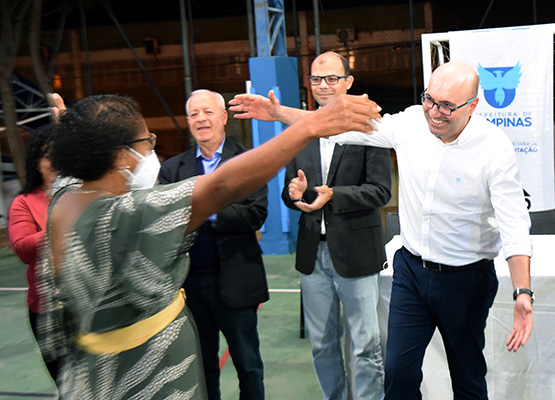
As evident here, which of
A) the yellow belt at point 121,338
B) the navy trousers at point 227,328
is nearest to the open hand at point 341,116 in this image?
the yellow belt at point 121,338

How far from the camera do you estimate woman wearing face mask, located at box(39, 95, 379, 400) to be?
1.50 metres

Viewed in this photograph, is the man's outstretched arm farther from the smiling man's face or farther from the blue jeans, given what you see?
the blue jeans

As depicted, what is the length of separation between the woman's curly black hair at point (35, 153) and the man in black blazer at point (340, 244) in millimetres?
1133

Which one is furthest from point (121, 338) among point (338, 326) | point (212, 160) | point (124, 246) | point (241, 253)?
point (338, 326)

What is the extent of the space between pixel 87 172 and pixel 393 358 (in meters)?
1.59

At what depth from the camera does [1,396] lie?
3889 millimetres

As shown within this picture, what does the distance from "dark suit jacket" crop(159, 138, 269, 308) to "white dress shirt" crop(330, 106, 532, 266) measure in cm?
70

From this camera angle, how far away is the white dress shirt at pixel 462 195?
7.70 feet

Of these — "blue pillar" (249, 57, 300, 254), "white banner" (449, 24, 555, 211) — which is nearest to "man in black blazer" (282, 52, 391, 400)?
"white banner" (449, 24, 555, 211)

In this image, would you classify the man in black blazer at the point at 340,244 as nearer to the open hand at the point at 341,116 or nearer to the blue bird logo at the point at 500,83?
the open hand at the point at 341,116

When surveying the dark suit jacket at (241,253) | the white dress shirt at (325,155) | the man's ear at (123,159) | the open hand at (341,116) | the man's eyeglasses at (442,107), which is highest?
the man's eyeglasses at (442,107)

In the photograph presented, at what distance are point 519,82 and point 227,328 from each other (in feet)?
11.0

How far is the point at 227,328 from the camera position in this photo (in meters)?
2.85

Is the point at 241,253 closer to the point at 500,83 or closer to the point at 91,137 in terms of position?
the point at 91,137
